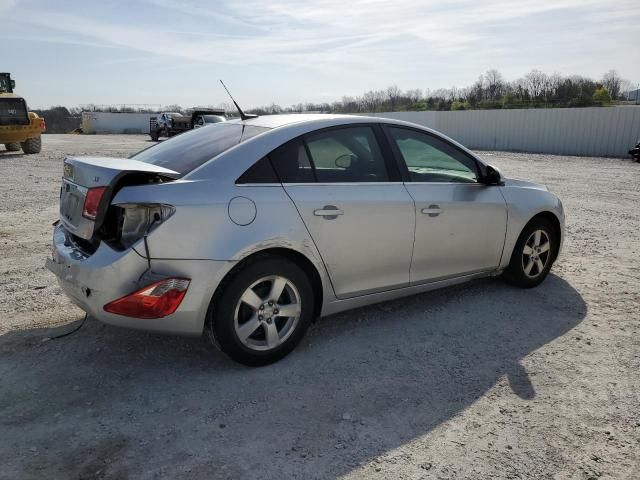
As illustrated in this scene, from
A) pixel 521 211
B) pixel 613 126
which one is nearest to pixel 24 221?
pixel 521 211

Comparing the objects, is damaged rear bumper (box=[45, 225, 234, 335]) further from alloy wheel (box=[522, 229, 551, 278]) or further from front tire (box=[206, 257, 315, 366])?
alloy wheel (box=[522, 229, 551, 278])

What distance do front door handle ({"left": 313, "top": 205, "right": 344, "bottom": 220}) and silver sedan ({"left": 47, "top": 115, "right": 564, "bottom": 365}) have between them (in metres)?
0.02

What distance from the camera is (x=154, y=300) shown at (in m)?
3.10

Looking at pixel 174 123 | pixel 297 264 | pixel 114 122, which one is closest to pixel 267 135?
pixel 297 264

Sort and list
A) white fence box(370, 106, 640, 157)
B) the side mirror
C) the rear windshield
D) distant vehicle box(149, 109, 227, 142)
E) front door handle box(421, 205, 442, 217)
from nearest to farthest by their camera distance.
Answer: the rear windshield → front door handle box(421, 205, 442, 217) → the side mirror → white fence box(370, 106, 640, 157) → distant vehicle box(149, 109, 227, 142)

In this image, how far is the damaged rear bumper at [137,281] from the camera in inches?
123

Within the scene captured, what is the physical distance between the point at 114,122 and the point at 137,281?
5464cm

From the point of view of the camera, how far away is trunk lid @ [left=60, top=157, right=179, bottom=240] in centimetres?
323

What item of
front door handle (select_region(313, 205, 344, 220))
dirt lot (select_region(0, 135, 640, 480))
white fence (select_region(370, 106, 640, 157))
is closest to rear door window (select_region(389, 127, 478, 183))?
front door handle (select_region(313, 205, 344, 220))

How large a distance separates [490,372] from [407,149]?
183cm

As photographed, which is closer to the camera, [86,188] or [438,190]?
[86,188]

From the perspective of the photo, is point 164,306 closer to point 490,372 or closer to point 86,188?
point 86,188

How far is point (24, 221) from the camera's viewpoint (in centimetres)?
797

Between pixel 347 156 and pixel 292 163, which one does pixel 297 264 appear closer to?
pixel 292 163
